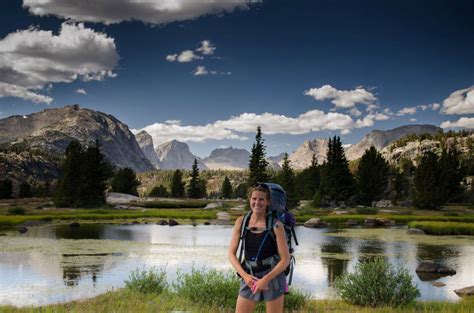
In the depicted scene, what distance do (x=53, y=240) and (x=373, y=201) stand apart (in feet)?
270

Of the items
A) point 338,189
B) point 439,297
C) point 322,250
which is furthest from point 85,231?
point 338,189

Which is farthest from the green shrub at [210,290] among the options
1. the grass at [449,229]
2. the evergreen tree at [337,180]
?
the evergreen tree at [337,180]

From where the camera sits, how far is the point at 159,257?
30.7 metres

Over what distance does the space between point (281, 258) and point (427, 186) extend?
8196 centimetres

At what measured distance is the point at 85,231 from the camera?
48.2 m

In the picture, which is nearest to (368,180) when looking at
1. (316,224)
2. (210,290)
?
(316,224)

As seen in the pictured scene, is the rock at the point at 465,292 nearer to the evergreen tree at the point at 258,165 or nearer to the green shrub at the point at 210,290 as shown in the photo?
the green shrub at the point at 210,290

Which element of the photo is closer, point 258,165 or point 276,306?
point 276,306

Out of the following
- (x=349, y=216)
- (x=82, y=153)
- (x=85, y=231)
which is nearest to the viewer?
(x=85, y=231)

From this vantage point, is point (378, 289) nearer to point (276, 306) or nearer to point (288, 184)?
point (276, 306)

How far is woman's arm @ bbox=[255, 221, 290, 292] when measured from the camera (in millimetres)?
7137

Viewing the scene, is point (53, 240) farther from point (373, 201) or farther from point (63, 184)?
point (373, 201)

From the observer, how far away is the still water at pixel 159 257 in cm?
2062

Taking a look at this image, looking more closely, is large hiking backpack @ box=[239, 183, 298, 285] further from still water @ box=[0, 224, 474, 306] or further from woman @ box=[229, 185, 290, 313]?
still water @ box=[0, 224, 474, 306]
